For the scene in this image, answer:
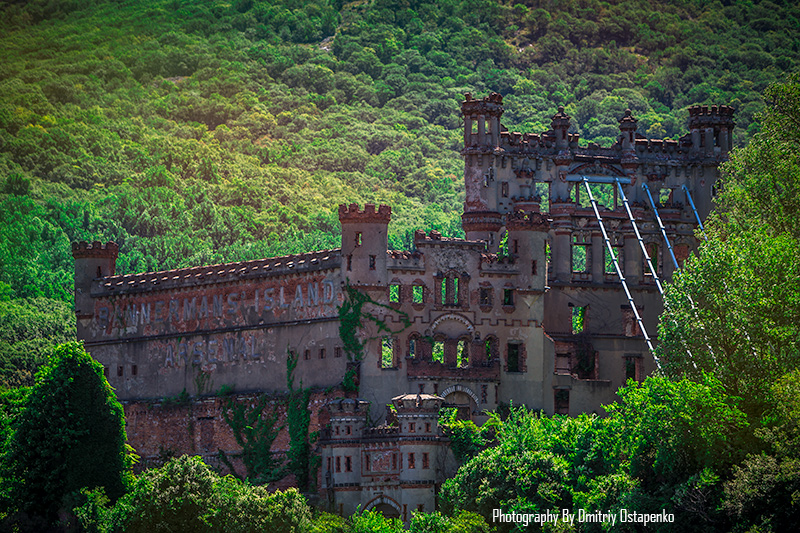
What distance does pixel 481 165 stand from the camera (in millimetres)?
94938

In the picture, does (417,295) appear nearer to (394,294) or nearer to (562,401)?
(394,294)

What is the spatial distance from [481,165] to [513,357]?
1528cm

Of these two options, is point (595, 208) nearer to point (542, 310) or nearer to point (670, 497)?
point (542, 310)

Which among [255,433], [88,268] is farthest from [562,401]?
[88,268]

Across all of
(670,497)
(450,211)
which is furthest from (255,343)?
(450,211)

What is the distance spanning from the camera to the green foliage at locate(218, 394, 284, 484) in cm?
8475

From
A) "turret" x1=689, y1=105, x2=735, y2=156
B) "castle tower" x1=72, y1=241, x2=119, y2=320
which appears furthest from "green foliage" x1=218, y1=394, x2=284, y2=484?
"turret" x1=689, y1=105, x2=735, y2=156

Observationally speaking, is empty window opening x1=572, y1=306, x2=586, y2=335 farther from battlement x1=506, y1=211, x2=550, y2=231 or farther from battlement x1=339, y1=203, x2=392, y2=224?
battlement x1=339, y1=203, x2=392, y2=224

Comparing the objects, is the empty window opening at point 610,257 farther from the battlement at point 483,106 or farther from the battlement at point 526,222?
the battlement at point 483,106

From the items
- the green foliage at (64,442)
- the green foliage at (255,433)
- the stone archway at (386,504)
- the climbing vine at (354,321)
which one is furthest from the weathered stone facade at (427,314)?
the green foliage at (64,442)

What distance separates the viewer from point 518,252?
87.0m

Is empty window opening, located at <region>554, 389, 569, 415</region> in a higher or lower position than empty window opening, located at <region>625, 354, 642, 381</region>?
lower

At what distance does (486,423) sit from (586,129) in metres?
116

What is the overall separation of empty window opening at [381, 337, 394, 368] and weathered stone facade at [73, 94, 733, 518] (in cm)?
40
